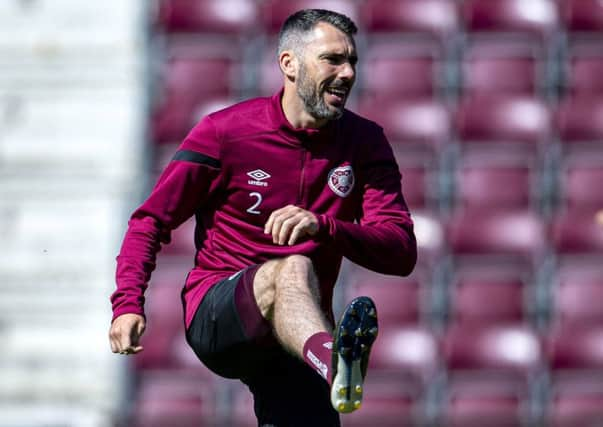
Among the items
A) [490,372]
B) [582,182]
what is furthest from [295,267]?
[582,182]

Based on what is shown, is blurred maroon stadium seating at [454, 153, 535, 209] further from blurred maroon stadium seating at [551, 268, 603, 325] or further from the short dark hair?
the short dark hair

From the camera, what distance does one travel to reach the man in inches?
183

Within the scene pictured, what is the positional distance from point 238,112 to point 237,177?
0.21 metres

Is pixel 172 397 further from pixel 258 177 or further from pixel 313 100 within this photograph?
pixel 313 100

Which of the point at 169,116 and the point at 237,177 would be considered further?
the point at 169,116

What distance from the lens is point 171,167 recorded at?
15.6ft

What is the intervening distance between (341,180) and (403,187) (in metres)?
4.66

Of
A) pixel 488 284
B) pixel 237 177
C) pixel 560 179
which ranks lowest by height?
pixel 488 284

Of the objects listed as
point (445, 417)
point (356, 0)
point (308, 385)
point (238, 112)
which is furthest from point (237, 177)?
point (356, 0)

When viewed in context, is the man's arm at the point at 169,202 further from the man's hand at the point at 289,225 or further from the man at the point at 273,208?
the man's hand at the point at 289,225

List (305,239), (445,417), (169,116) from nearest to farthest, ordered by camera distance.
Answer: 1. (305,239)
2. (445,417)
3. (169,116)

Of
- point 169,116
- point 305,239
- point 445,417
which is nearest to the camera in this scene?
point 305,239

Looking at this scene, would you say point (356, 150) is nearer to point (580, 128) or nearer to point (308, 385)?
point (308, 385)

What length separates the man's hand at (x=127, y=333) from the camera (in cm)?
448
